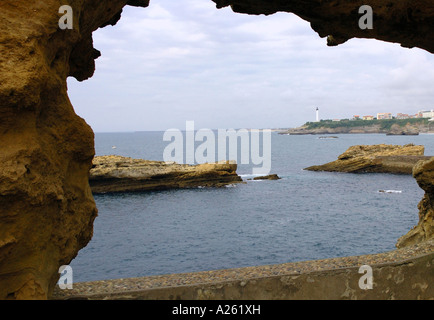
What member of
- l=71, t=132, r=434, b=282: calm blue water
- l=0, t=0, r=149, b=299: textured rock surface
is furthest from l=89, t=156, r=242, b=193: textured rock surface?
l=0, t=0, r=149, b=299: textured rock surface

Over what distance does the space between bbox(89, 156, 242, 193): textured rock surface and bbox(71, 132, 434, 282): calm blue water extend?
8.09ft

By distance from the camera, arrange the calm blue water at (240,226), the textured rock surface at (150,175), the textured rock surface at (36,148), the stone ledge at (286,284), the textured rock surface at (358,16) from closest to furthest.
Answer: the textured rock surface at (36,148), the stone ledge at (286,284), the textured rock surface at (358,16), the calm blue water at (240,226), the textured rock surface at (150,175)

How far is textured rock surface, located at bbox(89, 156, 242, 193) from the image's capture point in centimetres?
5388

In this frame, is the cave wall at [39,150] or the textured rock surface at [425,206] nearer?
the cave wall at [39,150]

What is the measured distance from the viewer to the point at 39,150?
6.86 meters

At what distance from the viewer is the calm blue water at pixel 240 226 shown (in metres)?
26.4

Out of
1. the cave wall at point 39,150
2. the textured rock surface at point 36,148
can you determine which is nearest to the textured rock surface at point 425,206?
the cave wall at point 39,150

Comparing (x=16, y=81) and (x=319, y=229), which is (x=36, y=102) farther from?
(x=319, y=229)

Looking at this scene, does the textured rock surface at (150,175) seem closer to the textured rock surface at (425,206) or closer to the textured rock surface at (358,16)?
the textured rock surface at (425,206)

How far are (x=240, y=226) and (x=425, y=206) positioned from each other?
2054 cm

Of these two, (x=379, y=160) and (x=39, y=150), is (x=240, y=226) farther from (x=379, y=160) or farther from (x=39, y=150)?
(x=379, y=160)

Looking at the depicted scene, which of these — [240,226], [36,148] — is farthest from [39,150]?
[240,226]

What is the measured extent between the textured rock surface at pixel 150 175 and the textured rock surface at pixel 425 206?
132 feet

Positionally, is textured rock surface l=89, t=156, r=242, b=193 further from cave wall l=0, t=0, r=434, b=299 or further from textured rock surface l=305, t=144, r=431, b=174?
cave wall l=0, t=0, r=434, b=299
